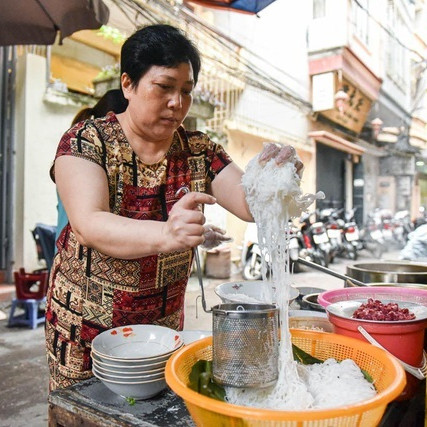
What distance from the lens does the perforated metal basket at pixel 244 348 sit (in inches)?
40.5

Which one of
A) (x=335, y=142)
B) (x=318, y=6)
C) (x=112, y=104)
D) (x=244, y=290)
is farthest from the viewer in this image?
(x=335, y=142)

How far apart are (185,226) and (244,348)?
0.34 metres

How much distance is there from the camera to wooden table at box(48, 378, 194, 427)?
110 cm

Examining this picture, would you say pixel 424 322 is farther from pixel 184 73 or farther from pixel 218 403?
pixel 184 73

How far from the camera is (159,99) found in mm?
1520

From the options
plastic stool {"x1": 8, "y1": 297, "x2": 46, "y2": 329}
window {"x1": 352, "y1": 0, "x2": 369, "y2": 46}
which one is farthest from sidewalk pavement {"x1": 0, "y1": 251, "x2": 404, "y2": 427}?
window {"x1": 352, "y1": 0, "x2": 369, "y2": 46}

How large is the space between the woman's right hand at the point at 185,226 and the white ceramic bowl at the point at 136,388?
1.29 feet

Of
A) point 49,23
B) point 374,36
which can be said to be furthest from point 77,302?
point 374,36

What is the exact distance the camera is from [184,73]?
154cm

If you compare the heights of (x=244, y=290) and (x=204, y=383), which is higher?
(x=244, y=290)

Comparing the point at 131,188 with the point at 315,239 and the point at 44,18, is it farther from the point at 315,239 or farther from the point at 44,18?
the point at 315,239

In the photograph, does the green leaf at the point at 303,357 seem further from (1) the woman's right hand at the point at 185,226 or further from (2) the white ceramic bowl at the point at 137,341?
(1) the woman's right hand at the point at 185,226

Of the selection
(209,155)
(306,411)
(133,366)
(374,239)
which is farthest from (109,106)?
(374,239)

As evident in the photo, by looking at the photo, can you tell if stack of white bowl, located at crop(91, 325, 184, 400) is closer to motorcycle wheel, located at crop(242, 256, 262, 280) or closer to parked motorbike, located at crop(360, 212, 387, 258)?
motorcycle wheel, located at crop(242, 256, 262, 280)
